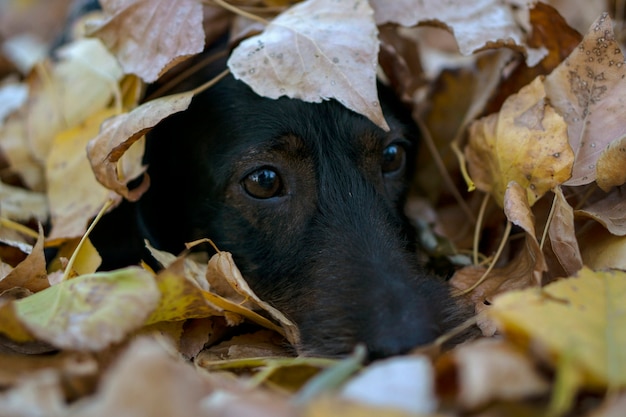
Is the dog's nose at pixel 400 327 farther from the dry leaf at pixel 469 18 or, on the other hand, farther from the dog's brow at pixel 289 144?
the dry leaf at pixel 469 18

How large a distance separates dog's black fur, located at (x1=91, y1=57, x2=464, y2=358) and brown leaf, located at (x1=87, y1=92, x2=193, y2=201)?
34 cm

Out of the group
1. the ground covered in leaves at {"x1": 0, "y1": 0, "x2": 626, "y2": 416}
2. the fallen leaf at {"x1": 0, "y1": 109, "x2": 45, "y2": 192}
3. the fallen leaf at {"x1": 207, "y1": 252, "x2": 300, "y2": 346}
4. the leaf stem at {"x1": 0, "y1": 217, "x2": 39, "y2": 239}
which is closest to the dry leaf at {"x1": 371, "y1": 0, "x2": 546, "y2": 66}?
the ground covered in leaves at {"x1": 0, "y1": 0, "x2": 626, "y2": 416}

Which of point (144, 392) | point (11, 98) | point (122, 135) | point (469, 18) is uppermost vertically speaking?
point (469, 18)

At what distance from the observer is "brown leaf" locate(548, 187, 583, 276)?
215 cm

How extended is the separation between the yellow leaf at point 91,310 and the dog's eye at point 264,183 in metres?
0.88

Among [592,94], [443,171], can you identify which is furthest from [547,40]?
[443,171]

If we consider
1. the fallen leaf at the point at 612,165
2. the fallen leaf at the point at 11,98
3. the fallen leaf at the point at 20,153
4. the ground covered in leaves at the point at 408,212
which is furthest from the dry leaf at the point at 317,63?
the fallen leaf at the point at 11,98

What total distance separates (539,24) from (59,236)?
1.96 metres

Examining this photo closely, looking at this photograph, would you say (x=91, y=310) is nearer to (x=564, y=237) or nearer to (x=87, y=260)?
(x=87, y=260)

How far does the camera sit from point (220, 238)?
9.20ft

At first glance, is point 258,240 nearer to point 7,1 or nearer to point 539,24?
point 539,24

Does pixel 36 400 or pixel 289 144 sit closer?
pixel 36 400

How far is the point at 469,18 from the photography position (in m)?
2.79

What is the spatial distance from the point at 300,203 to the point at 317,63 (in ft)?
1.71
